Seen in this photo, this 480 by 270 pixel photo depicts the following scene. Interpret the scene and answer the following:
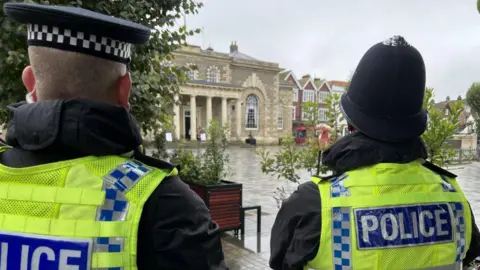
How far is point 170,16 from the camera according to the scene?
5.07 m

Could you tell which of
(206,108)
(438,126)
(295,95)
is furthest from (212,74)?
(438,126)

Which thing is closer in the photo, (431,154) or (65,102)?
(65,102)

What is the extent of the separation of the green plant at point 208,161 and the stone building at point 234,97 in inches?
1392

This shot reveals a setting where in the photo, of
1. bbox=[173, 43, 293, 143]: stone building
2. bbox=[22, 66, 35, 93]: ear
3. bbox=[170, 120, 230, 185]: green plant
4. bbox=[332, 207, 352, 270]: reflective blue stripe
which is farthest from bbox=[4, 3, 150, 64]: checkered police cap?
bbox=[173, 43, 293, 143]: stone building

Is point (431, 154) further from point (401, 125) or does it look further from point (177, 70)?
point (177, 70)

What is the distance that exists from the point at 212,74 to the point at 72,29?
45.2 m

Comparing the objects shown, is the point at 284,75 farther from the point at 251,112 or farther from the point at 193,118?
the point at 193,118

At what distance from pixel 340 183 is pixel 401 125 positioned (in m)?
0.38

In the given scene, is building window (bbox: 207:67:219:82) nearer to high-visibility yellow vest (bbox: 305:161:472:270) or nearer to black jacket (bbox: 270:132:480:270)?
black jacket (bbox: 270:132:480:270)

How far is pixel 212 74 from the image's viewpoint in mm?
45969

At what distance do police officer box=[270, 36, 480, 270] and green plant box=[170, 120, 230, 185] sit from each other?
4.60 metres

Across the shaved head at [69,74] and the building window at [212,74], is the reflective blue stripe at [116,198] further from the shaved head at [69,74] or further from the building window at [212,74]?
the building window at [212,74]

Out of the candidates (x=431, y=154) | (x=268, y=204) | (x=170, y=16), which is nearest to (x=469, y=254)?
(x=431, y=154)

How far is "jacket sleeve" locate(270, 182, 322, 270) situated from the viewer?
5.81 feet
